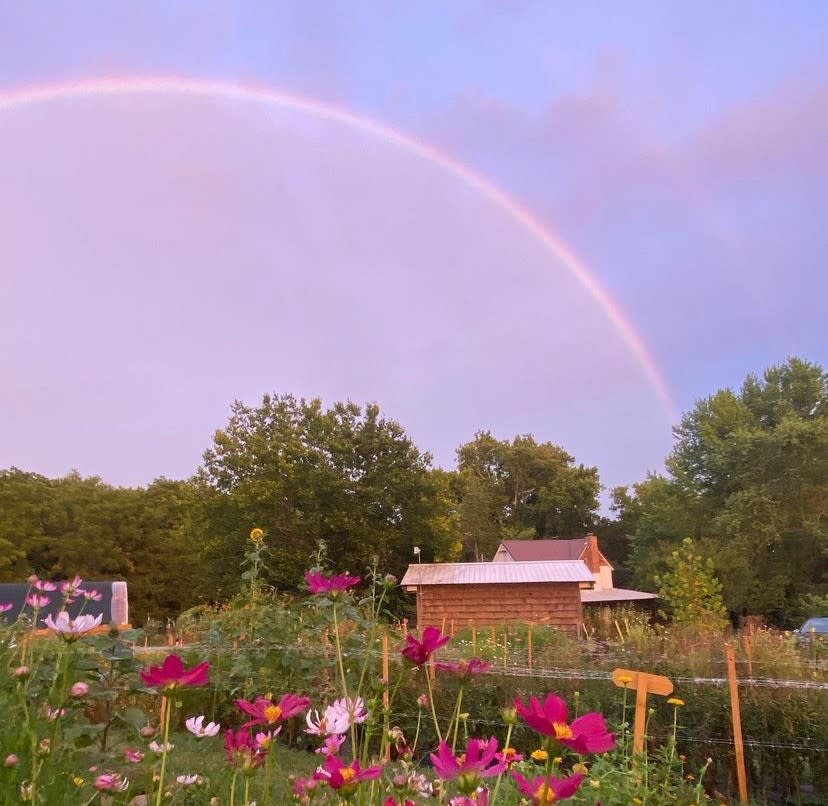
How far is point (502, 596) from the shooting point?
57.4ft

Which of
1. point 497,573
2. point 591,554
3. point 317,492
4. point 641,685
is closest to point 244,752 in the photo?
point 641,685

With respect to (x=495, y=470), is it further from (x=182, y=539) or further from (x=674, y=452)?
(x=182, y=539)

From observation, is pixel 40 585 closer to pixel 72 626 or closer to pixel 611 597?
pixel 72 626

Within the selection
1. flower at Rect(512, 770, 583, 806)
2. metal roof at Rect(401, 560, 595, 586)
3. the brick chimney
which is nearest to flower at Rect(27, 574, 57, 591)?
flower at Rect(512, 770, 583, 806)

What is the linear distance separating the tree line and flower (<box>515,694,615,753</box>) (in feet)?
66.4

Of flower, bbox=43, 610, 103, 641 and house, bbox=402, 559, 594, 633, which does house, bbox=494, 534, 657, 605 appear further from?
flower, bbox=43, 610, 103, 641

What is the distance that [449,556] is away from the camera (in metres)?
25.4

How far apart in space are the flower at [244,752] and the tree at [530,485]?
43.4 metres

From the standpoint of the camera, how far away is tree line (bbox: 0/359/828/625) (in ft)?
77.1

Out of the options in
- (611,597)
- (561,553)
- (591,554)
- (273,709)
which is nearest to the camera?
(273,709)

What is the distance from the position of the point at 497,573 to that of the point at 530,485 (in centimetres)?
3129

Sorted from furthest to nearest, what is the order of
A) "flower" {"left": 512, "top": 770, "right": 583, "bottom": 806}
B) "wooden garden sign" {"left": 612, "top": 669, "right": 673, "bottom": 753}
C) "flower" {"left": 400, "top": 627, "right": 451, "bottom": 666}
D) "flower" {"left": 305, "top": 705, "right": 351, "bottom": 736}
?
"wooden garden sign" {"left": 612, "top": 669, "right": 673, "bottom": 753}
"flower" {"left": 400, "top": 627, "right": 451, "bottom": 666}
"flower" {"left": 305, "top": 705, "right": 351, "bottom": 736}
"flower" {"left": 512, "top": 770, "right": 583, "bottom": 806}

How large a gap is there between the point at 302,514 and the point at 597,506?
28567 mm

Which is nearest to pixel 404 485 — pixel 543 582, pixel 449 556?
pixel 449 556
